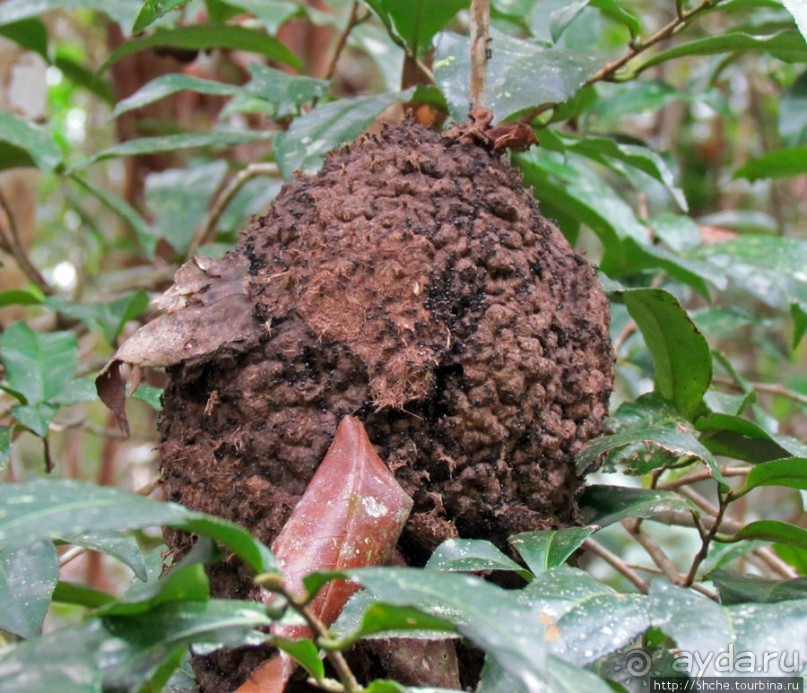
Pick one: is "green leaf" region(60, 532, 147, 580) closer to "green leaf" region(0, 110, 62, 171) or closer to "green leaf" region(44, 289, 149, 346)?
"green leaf" region(44, 289, 149, 346)

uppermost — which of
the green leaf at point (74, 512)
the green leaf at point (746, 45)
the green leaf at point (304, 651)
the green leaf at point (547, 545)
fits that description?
the green leaf at point (746, 45)

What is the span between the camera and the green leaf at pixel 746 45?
1.11 metres

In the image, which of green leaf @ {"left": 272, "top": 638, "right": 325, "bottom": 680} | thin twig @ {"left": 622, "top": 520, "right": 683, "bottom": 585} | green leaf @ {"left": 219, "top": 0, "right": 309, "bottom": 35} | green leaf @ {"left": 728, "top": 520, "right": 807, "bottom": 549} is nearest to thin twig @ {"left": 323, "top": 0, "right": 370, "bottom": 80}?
green leaf @ {"left": 219, "top": 0, "right": 309, "bottom": 35}

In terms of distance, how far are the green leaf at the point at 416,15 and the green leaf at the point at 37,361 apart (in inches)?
24.7

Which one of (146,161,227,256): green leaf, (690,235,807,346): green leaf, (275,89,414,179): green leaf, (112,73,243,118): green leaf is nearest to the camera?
(275,89,414,179): green leaf

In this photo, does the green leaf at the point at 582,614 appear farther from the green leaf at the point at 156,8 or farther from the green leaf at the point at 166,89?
the green leaf at the point at 166,89

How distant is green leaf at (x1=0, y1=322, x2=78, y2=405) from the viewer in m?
1.19

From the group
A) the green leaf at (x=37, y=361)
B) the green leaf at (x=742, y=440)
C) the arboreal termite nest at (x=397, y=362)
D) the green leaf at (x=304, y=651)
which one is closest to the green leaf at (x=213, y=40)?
the green leaf at (x=37, y=361)

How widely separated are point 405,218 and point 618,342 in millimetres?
730

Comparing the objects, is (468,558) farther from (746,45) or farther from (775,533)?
(746,45)

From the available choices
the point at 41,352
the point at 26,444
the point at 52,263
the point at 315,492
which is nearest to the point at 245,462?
the point at 315,492

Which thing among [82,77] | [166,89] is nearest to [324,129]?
[166,89]

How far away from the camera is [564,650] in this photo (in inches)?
25.8

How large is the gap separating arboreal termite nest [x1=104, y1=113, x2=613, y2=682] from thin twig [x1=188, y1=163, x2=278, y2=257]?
77 cm
